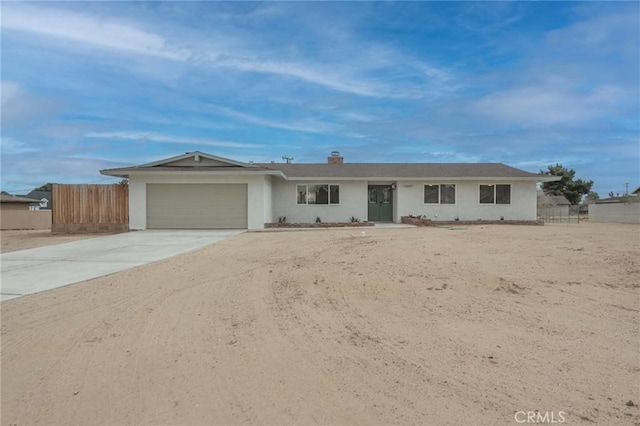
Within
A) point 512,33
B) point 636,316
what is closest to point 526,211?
point 512,33

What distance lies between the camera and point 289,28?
1286cm

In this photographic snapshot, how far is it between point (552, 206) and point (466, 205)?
1826 centimetres

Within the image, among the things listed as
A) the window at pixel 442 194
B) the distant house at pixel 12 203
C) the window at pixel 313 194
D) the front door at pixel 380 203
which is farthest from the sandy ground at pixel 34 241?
the distant house at pixel 12 203

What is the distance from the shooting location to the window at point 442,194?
21.3 metres

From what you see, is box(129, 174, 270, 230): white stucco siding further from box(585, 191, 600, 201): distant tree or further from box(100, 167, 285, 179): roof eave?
box(585, 191, 600, 201): distant tree

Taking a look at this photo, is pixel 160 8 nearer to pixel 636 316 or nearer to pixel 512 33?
pixel 512 33

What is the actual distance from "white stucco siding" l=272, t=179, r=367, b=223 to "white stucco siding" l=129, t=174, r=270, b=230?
2.54m

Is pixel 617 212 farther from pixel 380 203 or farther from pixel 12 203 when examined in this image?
pixel 12 203

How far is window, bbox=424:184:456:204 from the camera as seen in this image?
21266 mm

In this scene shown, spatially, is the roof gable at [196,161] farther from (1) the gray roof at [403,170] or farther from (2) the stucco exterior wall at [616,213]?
(2) the stucco exterior wall at [616,213]

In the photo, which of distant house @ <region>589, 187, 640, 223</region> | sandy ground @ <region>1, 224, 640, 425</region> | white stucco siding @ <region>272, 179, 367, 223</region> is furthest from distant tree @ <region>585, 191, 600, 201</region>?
sandy ground @ <region>1, 224, 640, 425</region>

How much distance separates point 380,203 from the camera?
22.4 metres

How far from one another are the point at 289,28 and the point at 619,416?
12741 mm

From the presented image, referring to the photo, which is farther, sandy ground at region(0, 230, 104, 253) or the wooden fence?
the wooden fence
